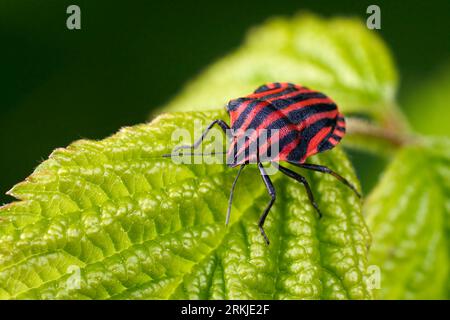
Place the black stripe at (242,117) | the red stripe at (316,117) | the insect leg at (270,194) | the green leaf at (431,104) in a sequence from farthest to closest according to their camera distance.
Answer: the green leaf at (431,104)
the red stripe at (316,117)
the black stripe at (242,117)
the insect leg at (270,194)

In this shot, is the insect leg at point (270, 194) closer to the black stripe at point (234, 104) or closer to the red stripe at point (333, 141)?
the black stripe at point (234, 104)

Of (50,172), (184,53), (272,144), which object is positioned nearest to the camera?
(50,172)

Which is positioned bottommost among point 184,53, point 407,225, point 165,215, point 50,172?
point 407,225

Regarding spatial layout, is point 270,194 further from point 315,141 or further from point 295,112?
point 295,112

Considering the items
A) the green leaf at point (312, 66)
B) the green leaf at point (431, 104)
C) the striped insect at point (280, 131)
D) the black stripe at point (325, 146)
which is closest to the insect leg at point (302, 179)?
the striped insect at point (280, 131)

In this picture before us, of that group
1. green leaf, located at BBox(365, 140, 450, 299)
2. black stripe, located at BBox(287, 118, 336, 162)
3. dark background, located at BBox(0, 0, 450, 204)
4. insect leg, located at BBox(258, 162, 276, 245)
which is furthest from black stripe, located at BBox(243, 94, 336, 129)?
dark background, located at BBox(0, 0, 450, 204)
